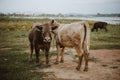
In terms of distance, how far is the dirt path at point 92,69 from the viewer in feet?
17.0

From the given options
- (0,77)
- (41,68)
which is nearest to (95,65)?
(41,68)

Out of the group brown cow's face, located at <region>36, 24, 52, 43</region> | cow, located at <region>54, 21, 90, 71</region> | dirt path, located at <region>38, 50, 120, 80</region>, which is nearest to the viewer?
dirt path, located at <region>38, 50, 120, 80</region>

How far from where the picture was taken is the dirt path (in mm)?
5180

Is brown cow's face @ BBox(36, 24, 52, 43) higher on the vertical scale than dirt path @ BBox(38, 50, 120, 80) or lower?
higher

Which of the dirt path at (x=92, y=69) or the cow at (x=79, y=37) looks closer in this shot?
the dirt path at (x=92, y=69)

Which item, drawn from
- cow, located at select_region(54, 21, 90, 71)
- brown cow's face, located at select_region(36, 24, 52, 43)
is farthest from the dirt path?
brown cow's face, located at select_region(36, 24, 52, 43)

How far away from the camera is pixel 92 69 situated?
19.5 ft

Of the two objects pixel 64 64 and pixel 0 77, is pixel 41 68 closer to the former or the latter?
pixel 64 64

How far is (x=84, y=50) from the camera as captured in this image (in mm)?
5723

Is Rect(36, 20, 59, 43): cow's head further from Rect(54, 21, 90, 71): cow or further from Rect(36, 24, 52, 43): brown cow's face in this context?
Rect(54, 21, 90, 71): cow

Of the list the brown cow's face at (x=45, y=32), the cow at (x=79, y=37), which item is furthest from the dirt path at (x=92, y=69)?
the brown cow's face at (x=45, y=32)

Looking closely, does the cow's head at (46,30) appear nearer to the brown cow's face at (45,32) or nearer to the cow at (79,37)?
the brown cow's face at (45,32)

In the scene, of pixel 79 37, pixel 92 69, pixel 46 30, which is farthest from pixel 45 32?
pixel 92 69

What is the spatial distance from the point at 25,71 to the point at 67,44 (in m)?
1.49
